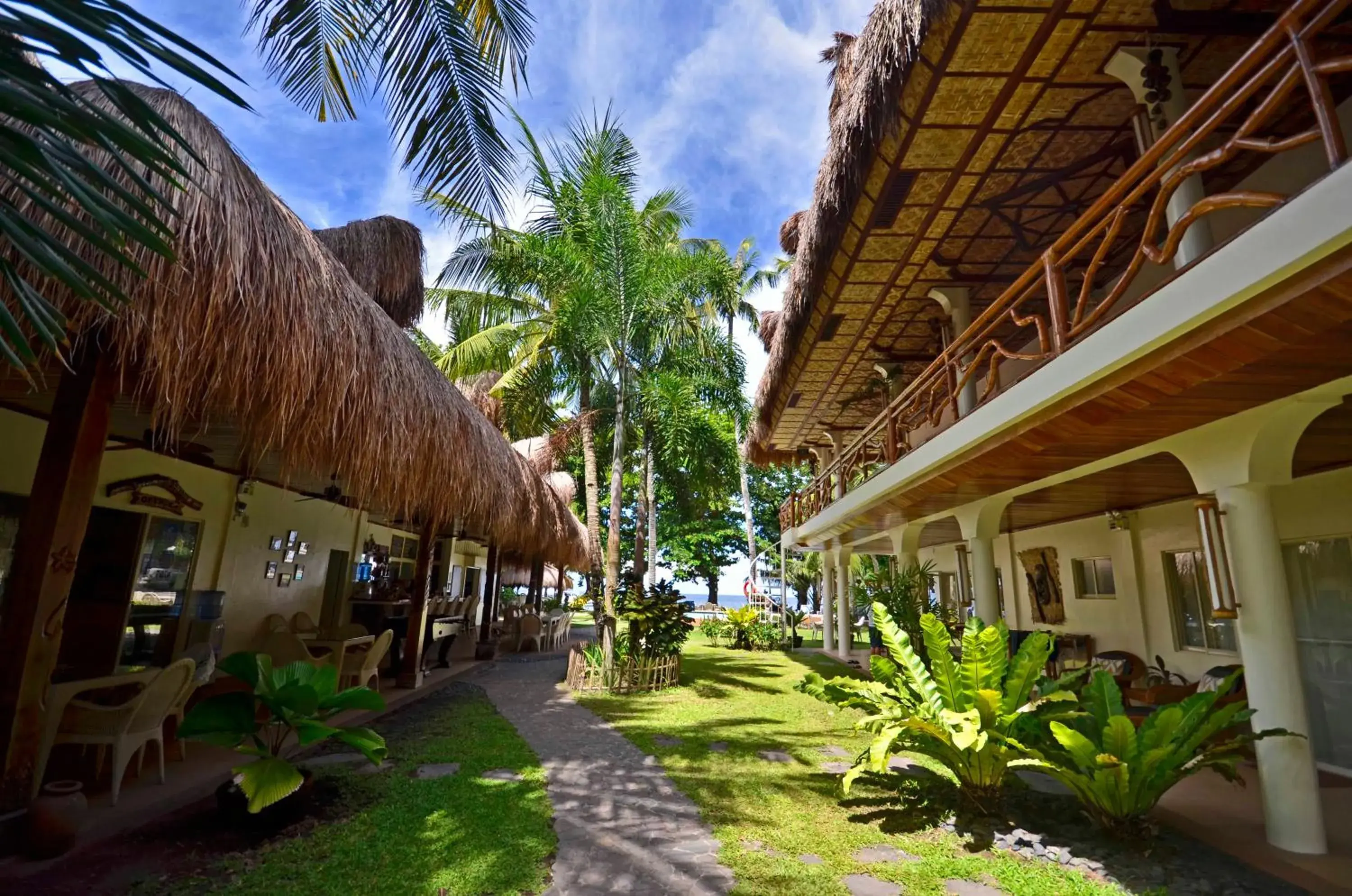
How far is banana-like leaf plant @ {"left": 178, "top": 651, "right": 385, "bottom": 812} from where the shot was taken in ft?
12.1

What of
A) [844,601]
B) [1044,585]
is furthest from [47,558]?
[844,601]

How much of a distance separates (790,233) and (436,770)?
10.7 metres

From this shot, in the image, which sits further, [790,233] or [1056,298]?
[790,233]

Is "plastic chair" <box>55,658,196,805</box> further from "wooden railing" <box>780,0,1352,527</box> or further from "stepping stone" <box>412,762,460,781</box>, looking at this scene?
"wooden railing" <box>780,0,1352,527</box>

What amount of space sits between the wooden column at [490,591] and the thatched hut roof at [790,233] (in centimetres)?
838

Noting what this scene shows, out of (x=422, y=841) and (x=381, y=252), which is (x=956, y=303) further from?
(x=381, y=252)

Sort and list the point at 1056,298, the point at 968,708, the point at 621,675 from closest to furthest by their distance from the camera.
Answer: the point at 1056,298, the point at 968,708, the point at 621,675

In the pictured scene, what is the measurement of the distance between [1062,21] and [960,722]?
4633 millimetres

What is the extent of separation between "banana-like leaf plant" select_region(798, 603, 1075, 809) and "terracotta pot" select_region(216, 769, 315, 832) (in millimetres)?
3472

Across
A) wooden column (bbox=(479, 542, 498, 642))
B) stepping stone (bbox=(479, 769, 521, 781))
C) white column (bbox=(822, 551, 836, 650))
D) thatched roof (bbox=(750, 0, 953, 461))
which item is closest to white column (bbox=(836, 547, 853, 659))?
white column (bbox=(822, 551, 836, 650))

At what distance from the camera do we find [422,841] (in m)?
3.91

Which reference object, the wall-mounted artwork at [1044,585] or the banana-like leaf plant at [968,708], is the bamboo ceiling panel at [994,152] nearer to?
the banana-like leaf plant at [968,708]

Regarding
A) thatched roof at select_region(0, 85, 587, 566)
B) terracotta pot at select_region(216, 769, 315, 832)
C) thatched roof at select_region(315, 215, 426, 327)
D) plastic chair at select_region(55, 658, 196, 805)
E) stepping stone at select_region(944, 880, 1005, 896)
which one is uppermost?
thatched roof at select_region(315, 215, 426, 327)

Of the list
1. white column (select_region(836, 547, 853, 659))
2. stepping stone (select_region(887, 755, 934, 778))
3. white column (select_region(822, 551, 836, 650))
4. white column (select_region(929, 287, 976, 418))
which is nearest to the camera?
stepping stone (select_region(887, 755, 934, 778))
